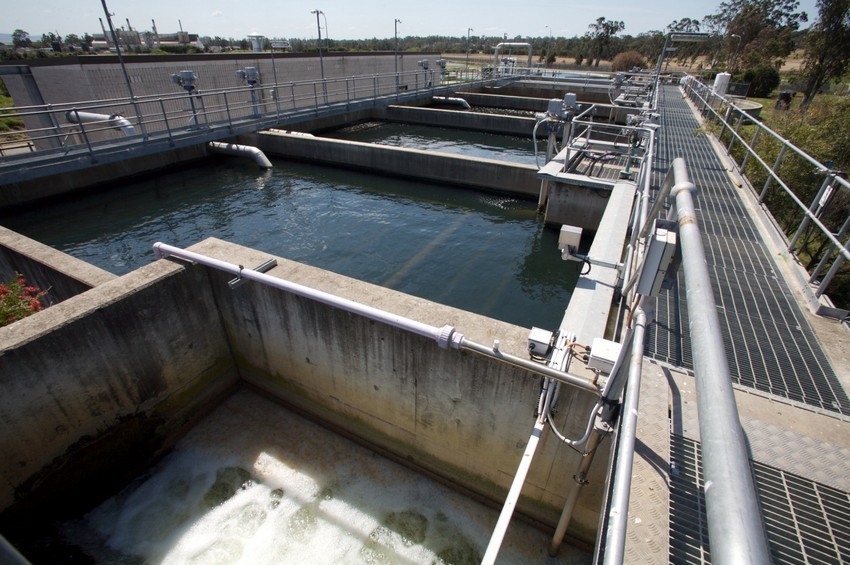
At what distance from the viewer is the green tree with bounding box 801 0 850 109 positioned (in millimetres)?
24797

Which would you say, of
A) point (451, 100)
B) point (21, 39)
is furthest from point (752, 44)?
point (21, 39)

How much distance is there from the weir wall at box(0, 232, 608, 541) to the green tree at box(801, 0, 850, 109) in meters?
31.6

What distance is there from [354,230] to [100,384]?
706cm

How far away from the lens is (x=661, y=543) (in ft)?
7.04

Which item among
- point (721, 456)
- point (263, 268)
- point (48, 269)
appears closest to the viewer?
point (721, 456)

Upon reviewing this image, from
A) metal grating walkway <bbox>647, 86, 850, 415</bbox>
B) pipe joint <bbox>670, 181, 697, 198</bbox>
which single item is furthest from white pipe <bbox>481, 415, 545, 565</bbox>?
pipe joint <bbox>670, 181, 697, 198</bbox>

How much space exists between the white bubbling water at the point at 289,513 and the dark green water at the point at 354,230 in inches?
146

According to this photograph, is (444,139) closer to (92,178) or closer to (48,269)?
(92,178)

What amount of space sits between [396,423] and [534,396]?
204 centimetres

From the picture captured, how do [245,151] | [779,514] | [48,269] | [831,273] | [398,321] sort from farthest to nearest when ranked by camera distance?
[245,151], [48,269], [398,321], [831,273], [779,514]

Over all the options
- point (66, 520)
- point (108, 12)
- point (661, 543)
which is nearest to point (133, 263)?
point (66, 520)

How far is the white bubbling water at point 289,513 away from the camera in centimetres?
457

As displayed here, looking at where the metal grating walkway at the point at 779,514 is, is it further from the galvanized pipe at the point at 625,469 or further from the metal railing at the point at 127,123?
the metal railing at the point at 127,123

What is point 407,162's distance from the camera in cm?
1456
